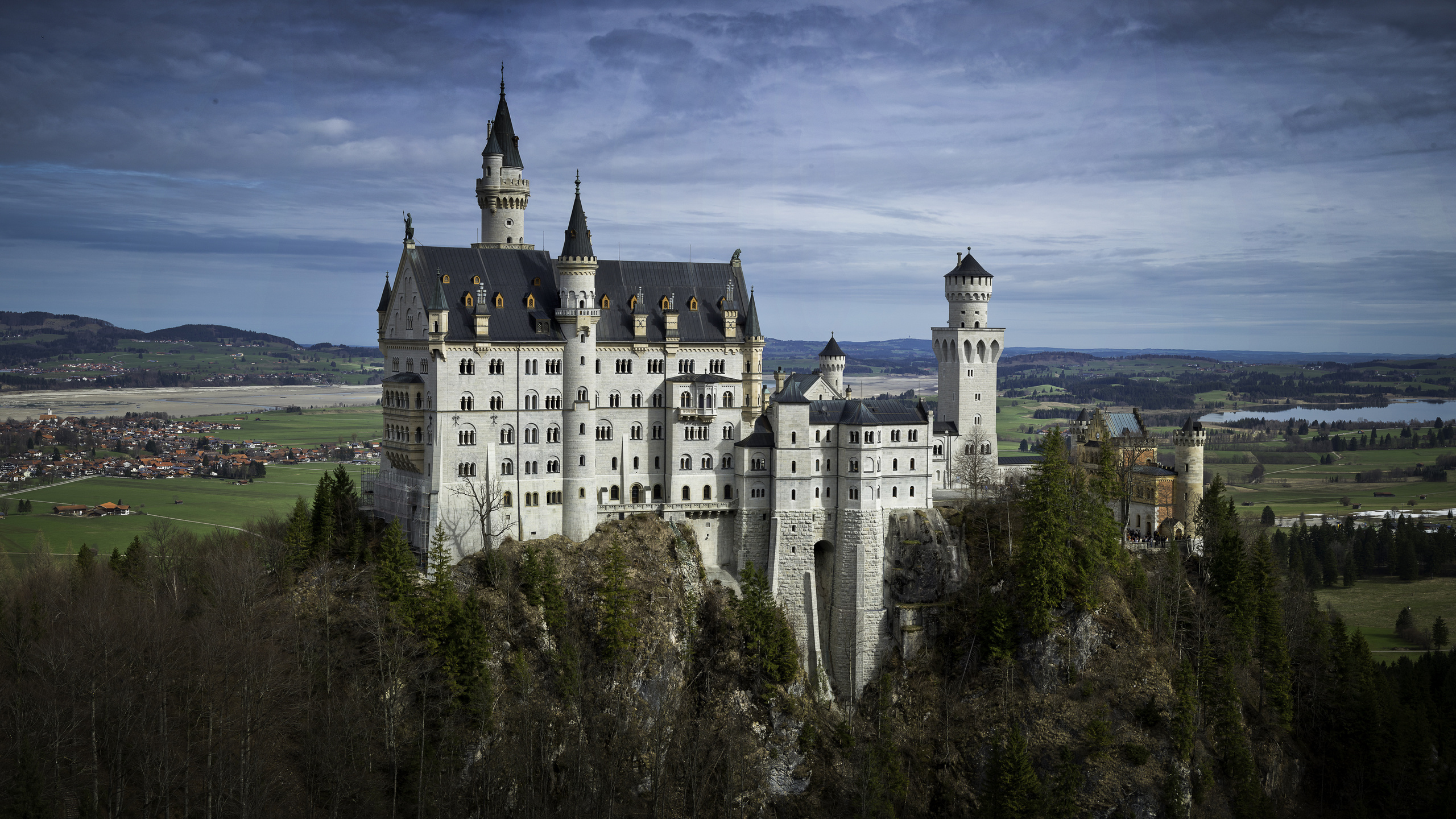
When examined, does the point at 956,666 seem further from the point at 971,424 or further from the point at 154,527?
the point at 154,527

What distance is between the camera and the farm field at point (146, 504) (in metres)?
122

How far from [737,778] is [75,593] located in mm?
47811

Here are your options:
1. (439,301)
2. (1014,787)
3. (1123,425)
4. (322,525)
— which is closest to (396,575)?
(322,525)

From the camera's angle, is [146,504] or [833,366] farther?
[146,504]

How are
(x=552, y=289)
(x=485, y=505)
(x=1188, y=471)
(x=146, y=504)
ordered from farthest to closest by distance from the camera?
(x=146, y=504)
(x=1188, y=471)
(x=552, y=289)
(x=485, y=505)

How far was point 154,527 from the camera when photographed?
374ft

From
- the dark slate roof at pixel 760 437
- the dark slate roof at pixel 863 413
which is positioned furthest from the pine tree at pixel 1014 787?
the dark slate roof at pixel 760 437

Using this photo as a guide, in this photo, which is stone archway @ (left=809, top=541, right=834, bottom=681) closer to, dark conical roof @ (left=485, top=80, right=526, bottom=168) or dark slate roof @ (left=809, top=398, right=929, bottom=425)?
dark slate roof @ (left=809, top=398, right=929, bottom=425)

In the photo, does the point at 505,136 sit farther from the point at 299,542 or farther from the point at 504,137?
the point at 299,542

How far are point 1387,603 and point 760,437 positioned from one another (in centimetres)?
8723

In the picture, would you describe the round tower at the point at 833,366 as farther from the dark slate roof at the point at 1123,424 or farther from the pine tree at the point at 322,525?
the pine tree at the point at 322,525

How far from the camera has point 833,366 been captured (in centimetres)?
9412

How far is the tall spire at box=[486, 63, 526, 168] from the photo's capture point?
93.2m

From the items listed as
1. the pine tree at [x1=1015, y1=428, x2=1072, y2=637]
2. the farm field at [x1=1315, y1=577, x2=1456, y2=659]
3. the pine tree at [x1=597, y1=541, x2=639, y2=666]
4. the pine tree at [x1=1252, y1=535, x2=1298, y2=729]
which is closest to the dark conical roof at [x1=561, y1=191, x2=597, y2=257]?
the pine tree at [x1=597, y1=541, x2=639, y2=666]
